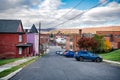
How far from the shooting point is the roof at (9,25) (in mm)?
55375

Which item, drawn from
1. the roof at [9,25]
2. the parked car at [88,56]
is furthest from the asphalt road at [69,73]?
the roof at [9,25]

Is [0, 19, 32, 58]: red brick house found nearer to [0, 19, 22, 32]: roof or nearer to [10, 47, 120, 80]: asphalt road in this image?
[0, 19, 22, 32]: roof

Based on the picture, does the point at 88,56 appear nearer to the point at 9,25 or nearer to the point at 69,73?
the point at 69,73

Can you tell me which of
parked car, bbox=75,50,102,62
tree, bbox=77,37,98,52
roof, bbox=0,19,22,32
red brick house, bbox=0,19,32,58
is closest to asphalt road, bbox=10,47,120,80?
parked car, bbox=75,50,102,62

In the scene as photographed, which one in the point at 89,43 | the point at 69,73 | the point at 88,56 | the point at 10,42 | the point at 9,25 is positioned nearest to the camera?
the point at 69,73

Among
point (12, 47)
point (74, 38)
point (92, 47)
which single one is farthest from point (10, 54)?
point (74, 38)

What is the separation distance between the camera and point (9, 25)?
185 ft

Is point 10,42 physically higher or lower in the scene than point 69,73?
higher

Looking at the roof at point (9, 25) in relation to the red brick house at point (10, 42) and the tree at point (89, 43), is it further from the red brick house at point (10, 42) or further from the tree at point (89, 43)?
the tree at point (89, 43)

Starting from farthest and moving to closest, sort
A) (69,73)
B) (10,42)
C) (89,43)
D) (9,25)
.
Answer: (89,43), (9,25), (10,42), (69,73)

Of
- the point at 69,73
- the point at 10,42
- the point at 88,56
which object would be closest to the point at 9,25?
the point at 10,42

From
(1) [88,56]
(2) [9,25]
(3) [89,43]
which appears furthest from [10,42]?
(3) [89,43]

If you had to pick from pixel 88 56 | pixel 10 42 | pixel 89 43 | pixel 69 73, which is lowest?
pixel 69 73

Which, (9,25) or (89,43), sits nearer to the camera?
(9,25)
